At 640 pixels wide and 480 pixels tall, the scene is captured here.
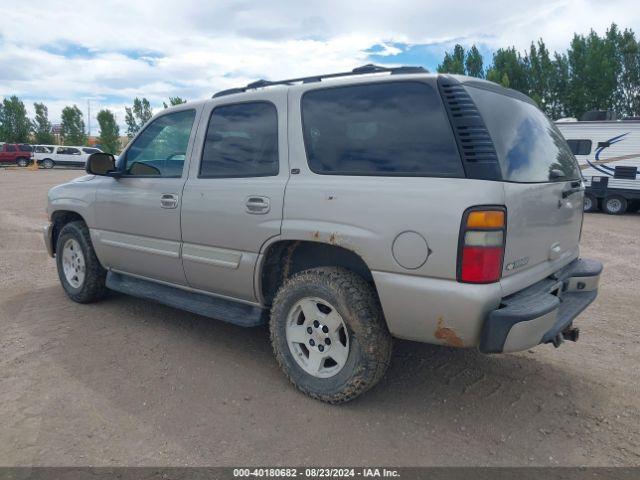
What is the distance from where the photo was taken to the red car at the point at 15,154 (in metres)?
36.1

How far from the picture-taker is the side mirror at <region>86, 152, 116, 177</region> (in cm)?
443

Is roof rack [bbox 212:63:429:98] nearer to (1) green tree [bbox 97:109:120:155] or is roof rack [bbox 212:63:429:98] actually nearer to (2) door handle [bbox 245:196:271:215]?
(2) door handle [bbox 245:196:271:215]

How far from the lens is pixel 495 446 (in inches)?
109

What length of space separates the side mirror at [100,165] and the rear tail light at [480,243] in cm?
325

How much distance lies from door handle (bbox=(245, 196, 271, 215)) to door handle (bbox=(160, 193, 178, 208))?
790 millimetres

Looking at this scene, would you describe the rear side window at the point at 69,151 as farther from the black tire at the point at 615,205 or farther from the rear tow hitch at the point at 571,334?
the rear tow hitch at the point at 571,334

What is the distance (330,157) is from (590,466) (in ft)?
7.30

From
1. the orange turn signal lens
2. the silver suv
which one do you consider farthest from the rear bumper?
the orange turn signal lens

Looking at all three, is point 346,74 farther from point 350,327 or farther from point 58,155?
point 58,155

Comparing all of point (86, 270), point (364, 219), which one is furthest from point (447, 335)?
point (86, 270)

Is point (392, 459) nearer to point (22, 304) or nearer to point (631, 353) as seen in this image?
point (631, 353)

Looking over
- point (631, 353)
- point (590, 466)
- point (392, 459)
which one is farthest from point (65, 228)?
point (631, 353)

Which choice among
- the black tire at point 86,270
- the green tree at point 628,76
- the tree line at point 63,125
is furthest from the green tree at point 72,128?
the black tire at point 86,270

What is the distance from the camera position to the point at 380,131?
2.97 meters
